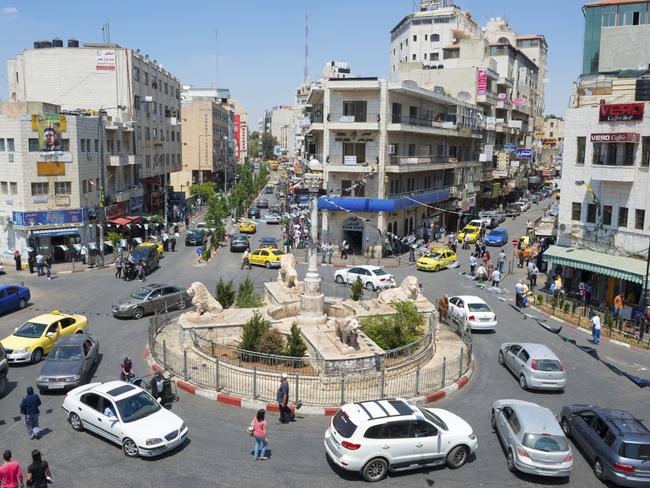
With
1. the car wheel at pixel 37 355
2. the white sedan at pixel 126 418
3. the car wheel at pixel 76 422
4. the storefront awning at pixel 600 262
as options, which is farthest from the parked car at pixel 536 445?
the storefront awning at pixel 600 262

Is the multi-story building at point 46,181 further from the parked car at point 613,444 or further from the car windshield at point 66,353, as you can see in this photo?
the parked car at point 613,444

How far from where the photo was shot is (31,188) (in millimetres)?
39656

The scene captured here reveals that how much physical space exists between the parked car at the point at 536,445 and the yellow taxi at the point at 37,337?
52.1 feet

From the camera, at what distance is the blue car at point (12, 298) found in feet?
89.2

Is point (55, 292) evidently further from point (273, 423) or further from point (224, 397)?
point (273, 423)

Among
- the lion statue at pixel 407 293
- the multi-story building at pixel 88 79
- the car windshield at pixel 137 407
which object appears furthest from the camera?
the multi-story building at pixel 88 79

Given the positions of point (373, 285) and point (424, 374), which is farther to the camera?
point (373, 285)

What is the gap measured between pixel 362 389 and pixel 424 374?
2.21 metres

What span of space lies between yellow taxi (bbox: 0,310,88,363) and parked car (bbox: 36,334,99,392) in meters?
1.76

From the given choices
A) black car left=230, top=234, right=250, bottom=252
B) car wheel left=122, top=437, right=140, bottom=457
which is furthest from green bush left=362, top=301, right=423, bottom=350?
black car left=230, top=234, right=250, bottom=252

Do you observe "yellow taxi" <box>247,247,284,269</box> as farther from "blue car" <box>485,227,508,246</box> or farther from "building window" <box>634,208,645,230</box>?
"building window" <box>634,208,645,230</box>

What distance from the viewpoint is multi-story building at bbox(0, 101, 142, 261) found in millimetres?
39188

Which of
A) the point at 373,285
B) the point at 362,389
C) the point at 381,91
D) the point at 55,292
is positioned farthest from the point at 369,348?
the point at 381,91

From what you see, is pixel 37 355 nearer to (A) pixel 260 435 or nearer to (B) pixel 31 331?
(B) pixel 31 331
